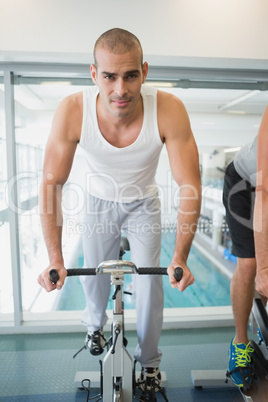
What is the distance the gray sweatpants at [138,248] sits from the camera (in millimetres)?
1713

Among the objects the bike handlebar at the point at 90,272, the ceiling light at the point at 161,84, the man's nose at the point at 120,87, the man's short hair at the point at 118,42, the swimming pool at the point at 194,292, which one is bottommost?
the swimming pool at the point at 194,292

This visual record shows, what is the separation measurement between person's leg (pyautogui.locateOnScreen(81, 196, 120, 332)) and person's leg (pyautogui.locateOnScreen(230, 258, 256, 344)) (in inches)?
27.6

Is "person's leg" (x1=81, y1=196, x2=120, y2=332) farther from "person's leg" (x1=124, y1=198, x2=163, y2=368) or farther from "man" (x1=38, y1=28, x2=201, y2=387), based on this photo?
"person's leg" (x1=124, y1=198, x2=163, y2=368)

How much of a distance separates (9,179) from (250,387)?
1.91 meters

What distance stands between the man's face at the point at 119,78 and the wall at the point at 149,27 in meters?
0.70

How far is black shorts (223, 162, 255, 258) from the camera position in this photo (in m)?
1.75

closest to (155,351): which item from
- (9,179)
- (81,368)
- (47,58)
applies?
(81,368)

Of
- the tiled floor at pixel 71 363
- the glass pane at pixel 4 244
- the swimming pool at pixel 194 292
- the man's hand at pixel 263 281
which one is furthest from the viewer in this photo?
the swimming pool at pixel 194 292

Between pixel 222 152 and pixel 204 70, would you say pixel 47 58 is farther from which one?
pixel 222 152

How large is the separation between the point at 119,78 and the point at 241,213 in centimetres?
97

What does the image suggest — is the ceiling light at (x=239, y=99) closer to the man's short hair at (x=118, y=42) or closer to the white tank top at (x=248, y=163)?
the white tank top at (x=248, y=163)

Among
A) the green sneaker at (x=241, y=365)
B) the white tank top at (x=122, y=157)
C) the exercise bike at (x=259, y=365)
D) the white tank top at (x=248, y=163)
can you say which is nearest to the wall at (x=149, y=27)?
the white tank top at (x=122, y=157)

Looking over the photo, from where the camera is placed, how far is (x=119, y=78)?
1.34 m

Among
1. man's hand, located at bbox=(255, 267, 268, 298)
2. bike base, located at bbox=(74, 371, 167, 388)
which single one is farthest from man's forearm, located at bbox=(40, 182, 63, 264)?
bike base, located at bbox=(74, 371, 167, 388)
